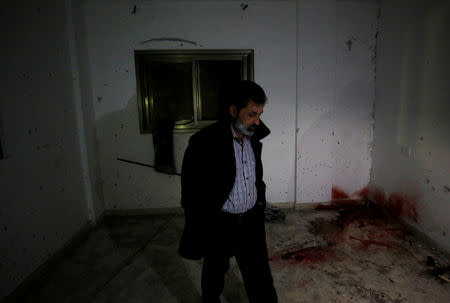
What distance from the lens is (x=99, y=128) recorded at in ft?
11.3

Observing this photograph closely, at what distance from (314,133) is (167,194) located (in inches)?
84.1

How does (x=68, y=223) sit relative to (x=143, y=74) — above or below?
below

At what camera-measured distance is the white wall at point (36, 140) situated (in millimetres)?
2000

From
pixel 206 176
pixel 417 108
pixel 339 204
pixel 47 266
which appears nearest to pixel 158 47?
pixel 206 176

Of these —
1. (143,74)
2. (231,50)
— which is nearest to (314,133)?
(231,50)

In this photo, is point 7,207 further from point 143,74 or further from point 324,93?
point 324,93

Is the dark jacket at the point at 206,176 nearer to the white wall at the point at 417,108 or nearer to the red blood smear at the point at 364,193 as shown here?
the white wall at the point at 417,108

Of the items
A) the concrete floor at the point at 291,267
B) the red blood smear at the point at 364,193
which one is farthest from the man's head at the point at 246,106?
the red blood smear at the point at 364,193

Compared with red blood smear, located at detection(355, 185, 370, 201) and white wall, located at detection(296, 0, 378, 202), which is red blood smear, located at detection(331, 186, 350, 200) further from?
red blood smear, located at detection(355, 185, 370, 201)

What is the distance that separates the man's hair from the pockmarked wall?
2.00m

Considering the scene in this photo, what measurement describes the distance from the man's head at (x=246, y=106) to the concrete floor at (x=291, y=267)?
1335mm

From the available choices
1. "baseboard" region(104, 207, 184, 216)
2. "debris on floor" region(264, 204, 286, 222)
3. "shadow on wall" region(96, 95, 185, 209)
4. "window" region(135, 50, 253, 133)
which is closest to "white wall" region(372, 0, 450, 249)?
"debris on floor" region(264, 204, 286, 222)

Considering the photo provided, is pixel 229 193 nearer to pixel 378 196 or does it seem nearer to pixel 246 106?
pixel 246 106

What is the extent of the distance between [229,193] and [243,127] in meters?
0.39
